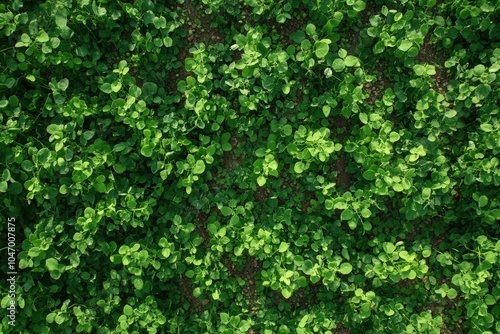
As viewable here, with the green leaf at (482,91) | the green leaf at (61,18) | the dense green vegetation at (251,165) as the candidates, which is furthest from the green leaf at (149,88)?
the green leaf at (482,91)

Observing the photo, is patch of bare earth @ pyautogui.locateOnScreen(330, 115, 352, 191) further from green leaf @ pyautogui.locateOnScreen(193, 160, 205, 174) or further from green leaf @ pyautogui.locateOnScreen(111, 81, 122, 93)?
green leaf @ pyautogui.locateOnScreen(111, 81, 122, 93)

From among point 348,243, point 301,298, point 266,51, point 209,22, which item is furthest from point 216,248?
point 209,22

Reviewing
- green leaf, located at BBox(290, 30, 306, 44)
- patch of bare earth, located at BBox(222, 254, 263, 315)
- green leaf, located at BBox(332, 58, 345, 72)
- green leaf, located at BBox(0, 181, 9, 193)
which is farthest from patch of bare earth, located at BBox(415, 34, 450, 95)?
green leaf, located at BBox(0, 181, 9, 193)

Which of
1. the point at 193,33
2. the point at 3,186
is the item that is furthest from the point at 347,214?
the point at 3,186

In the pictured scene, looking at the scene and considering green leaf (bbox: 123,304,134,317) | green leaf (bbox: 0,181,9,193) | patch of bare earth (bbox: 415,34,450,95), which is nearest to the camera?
green leaf (bbox: 0,181,9,193)

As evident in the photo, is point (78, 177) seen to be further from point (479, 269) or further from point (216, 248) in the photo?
point (479, 269)

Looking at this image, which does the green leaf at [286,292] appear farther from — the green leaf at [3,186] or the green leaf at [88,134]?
the green leaf at [3,186]

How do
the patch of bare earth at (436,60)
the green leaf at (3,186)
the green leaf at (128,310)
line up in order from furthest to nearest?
1. the patch of bare earth at (436,60)
2. the green leaf at (128,310)
3. the green leaf at (3,186)
